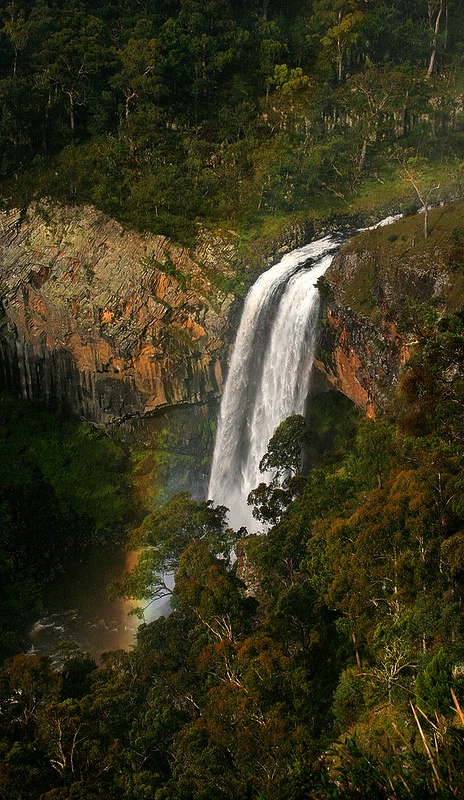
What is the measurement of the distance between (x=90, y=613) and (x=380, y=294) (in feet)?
60.9

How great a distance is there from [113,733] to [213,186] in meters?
30.7

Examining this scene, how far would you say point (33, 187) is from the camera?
140 ft

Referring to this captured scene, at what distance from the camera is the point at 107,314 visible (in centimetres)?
3919

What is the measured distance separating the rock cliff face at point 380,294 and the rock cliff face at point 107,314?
6.86 meters

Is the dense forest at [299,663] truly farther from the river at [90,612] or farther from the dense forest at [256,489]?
the river at [90,612]

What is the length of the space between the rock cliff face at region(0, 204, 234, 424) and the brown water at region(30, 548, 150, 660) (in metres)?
8.23

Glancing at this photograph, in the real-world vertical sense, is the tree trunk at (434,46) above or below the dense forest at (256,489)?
above

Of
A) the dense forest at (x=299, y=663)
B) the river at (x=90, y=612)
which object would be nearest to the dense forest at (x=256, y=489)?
the dense forest at (x=299, y=663)

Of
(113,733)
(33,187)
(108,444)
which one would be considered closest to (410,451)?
(113,733)

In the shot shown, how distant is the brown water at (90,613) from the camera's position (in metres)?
32.0

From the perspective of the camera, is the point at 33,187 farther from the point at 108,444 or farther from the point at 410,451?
the point at 410,451

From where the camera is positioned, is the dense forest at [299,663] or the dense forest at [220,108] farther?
the dense forest at [220,108]

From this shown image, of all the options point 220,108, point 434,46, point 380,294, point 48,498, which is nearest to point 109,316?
point 48,498

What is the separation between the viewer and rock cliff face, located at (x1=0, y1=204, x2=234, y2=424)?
38625 mm
